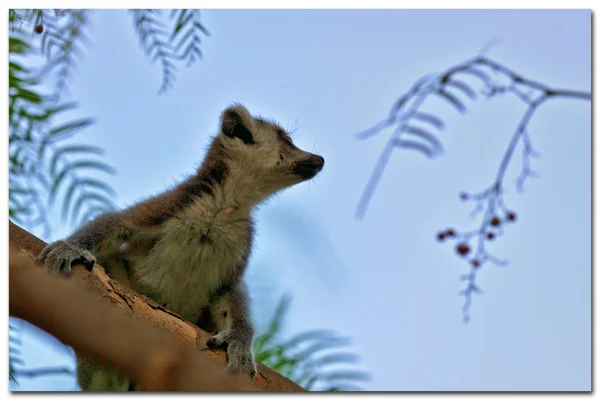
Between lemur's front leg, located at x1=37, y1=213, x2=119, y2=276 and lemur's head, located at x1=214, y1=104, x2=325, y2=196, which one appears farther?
lemur's head, located at x1=214, y1=104, x2=325, y2=196

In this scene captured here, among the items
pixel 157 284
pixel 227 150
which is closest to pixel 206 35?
pixel 227 150

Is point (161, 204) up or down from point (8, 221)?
up

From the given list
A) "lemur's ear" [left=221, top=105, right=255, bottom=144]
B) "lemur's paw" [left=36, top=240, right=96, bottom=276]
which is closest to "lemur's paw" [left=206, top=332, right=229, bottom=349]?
"lemur's paw" [left=36, top=240, right=96, bottom=276]

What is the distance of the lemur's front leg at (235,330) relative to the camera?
13.0 ft

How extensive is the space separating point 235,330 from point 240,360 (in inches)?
8.3

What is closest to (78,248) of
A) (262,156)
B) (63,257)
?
(63,257)

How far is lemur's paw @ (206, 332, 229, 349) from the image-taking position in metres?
4.06

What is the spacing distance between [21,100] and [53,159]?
14.3 inches

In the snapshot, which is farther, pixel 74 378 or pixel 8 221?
pixel 74 378

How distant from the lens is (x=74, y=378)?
4.00 meters

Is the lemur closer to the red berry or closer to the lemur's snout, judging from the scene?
the lemur's snout

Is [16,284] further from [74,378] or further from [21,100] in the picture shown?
[21,100]

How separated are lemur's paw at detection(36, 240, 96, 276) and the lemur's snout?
4.84ft

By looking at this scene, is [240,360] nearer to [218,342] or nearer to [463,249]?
[218,342]
